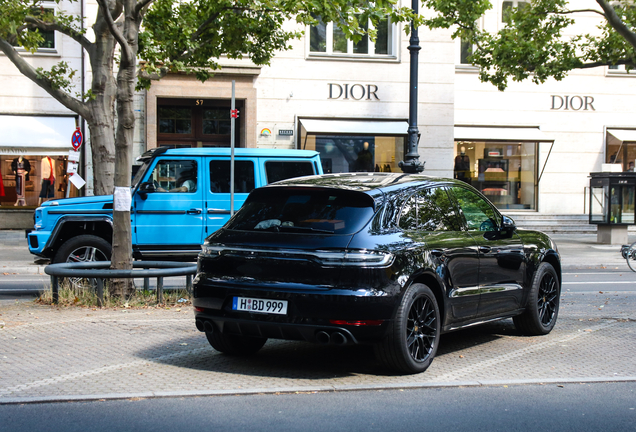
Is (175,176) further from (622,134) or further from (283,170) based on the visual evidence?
(622,134)

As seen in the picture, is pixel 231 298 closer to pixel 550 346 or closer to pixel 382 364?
pixel 382 364

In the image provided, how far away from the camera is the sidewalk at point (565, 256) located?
14.2 metres

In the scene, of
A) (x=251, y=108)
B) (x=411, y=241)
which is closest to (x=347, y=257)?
(x=411, y=241)

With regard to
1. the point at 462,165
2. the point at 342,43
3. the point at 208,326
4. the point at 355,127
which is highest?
the point at 342,43

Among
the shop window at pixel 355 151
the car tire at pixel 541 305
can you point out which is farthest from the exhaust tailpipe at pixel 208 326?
the shop window at pixel 355 151

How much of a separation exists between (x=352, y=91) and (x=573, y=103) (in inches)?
325

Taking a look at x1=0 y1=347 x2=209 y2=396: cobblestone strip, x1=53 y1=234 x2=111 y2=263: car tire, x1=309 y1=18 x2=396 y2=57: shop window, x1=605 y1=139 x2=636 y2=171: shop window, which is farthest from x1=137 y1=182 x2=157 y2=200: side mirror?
x1=605 y1=139 x2=636 y2=171: shop window

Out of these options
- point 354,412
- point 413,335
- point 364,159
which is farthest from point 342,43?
point 354,412

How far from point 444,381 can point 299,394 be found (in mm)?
1168

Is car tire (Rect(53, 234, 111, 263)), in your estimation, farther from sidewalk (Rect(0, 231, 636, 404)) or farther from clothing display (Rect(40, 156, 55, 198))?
clothing display (Rect(40, 156, 55, 198))

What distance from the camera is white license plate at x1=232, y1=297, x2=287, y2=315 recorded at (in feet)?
18.9

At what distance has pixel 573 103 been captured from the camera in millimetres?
26281

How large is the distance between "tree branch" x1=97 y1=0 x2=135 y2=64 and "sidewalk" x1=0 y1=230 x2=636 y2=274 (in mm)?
4758

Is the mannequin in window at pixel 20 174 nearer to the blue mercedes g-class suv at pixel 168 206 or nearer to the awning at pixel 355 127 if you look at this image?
the awning at pixel 355 127
